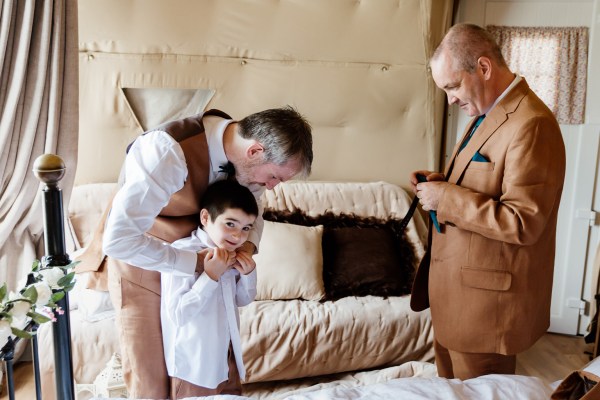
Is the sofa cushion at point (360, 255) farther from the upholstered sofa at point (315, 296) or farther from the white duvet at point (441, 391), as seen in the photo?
the white duvet at point (441, 391)

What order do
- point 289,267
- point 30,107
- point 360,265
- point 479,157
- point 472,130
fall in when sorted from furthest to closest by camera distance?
point 360,265 → point 289,267 → point 30,107 → point 472,130 → point 479,157

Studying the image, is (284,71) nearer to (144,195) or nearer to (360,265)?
(360,265)

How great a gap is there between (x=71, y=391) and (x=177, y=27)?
2.25m

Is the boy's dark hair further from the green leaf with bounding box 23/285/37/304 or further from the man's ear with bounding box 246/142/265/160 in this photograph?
the green leaf with bounding box 23/285/37/304

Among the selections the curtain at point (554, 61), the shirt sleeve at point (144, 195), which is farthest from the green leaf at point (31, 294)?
the curtain at point (554, 61)

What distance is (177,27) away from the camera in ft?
9.57

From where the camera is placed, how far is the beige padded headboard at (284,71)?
289cm

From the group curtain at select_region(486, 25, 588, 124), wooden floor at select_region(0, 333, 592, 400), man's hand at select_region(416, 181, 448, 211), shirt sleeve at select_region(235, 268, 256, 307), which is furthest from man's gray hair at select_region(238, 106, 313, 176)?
curtain at select_region(486, 25, 588, 124)

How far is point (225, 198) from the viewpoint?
1439mm

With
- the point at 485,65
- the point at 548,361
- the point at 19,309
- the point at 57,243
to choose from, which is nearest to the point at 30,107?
the point at 57,243

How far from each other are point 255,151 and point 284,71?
1844 mm

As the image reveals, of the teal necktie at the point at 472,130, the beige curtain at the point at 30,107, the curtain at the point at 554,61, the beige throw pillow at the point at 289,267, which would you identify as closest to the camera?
the teal necktie at the point at 472,130

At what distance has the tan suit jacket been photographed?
1519 millimetres

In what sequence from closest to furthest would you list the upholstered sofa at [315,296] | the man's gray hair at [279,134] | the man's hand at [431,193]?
the man's gray hair at [279,134] < the man's hand at [431,193] < the upholstered sofa at [315,296]
